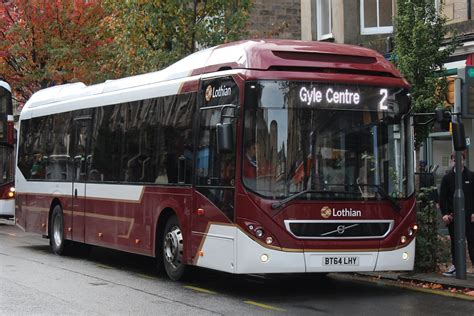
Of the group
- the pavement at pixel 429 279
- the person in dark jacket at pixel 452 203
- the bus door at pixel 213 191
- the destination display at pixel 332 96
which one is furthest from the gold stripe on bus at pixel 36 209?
the person in dark jacket at pixel 452 203

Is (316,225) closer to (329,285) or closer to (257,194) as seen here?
(257,194)

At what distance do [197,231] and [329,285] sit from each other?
2302 mm

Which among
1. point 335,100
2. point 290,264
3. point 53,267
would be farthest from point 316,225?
point 53,267

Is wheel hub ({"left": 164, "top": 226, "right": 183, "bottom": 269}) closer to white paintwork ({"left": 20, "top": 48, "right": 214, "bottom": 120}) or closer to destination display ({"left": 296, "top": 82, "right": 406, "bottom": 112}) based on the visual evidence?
white paintwork ({"left": 20, "top": 48, "right": 214, "bottom": 120})

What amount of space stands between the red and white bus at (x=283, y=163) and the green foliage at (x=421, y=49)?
218cm

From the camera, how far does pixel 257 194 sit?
403 inches

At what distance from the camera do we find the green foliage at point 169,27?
63.5 feet

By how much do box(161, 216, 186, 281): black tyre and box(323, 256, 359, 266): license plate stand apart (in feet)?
7.79

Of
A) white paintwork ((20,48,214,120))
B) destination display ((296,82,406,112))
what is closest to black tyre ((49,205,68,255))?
white paintwork ((20,48,214,120))

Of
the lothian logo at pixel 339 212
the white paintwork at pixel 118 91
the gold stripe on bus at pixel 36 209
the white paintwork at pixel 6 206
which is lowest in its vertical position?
the white paintwork at pixel 6 206

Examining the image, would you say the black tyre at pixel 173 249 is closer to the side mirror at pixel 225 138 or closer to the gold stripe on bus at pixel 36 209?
the side mirror at pixel 225 138

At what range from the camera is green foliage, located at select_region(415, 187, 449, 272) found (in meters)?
12.6

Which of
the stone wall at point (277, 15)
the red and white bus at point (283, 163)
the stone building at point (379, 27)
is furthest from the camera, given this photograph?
the stone wall at point (277, 15)

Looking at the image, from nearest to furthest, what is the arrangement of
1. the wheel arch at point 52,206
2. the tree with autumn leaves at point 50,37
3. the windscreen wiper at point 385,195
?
the windscreen wiper at point 385,195
the wheel arch at point 52,206
the tree with autumn leaves at point 50,37
